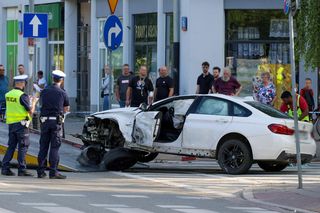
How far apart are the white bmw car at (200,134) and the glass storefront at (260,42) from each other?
955 centimetres

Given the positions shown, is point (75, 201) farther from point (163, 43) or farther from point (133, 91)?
point (163, 43)

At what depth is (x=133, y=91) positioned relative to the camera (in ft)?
70.5

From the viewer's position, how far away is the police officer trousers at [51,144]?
50.3 feet

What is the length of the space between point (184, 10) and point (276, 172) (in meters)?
10.2

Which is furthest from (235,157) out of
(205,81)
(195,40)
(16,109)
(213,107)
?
(195,40)

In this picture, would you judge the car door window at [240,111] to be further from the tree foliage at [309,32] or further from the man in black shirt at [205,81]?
the man in black shirt at [205,81]

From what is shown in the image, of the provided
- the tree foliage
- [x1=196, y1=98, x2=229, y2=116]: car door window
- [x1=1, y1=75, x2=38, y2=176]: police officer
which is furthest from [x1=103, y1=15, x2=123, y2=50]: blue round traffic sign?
the tree foliage

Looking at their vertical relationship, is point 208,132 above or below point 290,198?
above

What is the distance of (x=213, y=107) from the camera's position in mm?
17047

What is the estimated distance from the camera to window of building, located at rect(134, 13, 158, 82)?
29000 millimetres

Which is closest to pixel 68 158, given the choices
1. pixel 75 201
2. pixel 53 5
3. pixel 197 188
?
pixel 197 188

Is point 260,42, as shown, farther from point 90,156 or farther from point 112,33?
point 90,156

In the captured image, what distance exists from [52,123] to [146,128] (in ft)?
7.33

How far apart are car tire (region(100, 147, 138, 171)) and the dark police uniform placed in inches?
69.5
